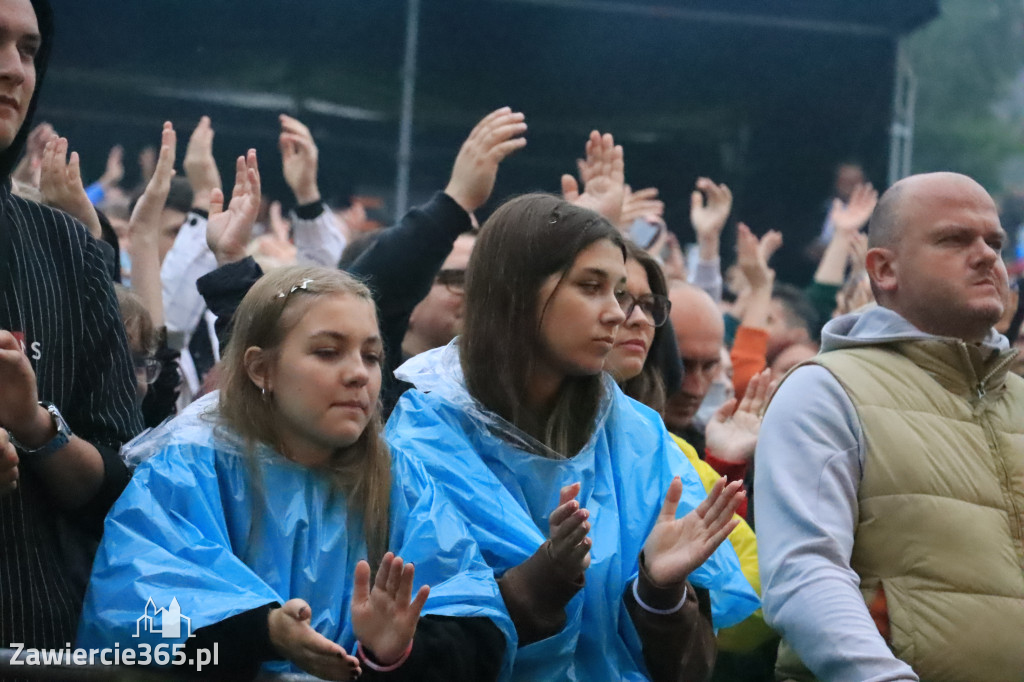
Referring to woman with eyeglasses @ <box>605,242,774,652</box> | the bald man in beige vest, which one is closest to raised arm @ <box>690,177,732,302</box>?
woman with eyeglasses @ <box>605,242,774,652</box>

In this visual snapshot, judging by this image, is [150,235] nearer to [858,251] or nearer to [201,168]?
[201,168]

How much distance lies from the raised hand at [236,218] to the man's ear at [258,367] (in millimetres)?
811

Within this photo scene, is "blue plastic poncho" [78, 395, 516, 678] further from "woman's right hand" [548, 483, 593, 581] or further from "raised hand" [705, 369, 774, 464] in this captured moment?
"raised hand" [705, 369, 774, 464]

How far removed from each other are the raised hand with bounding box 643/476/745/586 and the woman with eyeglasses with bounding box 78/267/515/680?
33 cm

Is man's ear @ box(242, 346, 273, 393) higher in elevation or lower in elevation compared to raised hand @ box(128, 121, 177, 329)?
lower

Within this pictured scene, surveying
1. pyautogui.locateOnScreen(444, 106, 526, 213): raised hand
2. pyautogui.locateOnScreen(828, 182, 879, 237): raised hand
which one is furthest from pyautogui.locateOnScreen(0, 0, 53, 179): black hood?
pyautogui.locateOnScreen(828, 182, 879, 237): raised hand

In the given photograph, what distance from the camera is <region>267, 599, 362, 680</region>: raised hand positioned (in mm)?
2035

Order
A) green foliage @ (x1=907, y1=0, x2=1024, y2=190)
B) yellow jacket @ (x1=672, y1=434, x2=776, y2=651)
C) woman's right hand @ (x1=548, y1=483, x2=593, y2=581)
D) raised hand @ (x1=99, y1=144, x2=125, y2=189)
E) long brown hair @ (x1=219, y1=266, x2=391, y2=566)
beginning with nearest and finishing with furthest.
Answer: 1. woman's right hand @ (x1=548, y1=483, x2=593, y2=581)
2. long brown hair @ (x1=219, y1=266, x2=391, y2=566)
3. yellow jacket @ (x1=672, y1=434, x2=776, y2=651)
4. raised hand @ (x1=99, y1=144, x2=125, y2=189)
5. green foliage @ (x1=907, y1=0, x2=1024, y2=190)

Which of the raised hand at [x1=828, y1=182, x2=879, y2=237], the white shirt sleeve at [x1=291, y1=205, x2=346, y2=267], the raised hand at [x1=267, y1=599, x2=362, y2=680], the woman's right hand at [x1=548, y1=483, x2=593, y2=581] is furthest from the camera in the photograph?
the raised hand at [x1=828, y1=182, x2=879, y2=237]

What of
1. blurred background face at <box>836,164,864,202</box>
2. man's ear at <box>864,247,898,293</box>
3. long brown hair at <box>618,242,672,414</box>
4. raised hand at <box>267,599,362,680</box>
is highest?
blurred background face at <box>836,164,864,202</box>

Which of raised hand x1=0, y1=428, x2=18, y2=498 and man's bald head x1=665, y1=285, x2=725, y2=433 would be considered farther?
man's bald head x1=665, y1=285, x2=725, y2=433

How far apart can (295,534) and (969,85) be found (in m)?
7.47

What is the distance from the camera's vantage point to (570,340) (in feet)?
8.86

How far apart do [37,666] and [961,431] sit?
1834mm
